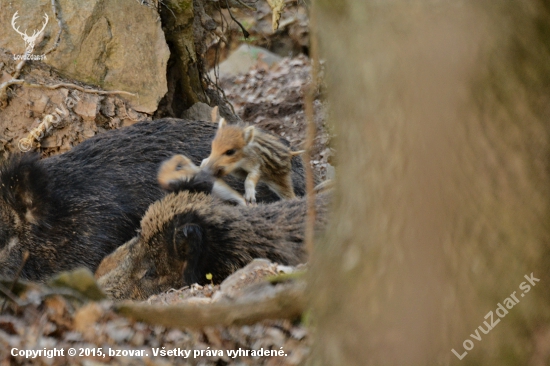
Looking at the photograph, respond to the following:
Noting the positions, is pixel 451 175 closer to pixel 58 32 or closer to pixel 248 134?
pixel 248 134

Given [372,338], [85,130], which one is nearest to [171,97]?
[85,130]

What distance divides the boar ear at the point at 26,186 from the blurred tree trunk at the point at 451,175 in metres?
4.93

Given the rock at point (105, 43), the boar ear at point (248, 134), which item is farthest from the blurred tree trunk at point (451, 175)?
the rock at point (105, 43)

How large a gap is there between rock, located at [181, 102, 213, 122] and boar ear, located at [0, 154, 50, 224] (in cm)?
327

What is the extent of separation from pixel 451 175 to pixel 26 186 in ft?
17.5

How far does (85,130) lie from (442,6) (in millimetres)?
7070

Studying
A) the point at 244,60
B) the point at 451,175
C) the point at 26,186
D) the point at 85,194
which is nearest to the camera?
the point at 451,175

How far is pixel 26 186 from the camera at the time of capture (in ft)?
21.2

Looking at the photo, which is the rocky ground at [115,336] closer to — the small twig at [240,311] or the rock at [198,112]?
the small twig at [240,311]

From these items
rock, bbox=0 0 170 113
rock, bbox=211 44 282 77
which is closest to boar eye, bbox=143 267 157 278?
rock, bbox=0 0 170 113

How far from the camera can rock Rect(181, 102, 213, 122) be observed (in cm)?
951

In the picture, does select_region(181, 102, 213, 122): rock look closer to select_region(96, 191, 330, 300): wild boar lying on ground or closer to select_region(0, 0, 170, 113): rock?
select_region(0, 0, 170, 113): rock

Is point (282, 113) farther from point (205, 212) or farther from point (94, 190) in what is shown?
point (205, 212)

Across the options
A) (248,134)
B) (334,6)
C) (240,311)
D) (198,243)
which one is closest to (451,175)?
(334,6)
